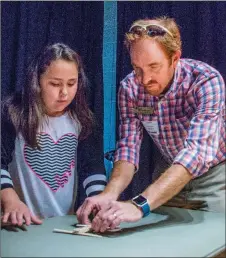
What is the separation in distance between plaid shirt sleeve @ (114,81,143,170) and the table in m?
0.20

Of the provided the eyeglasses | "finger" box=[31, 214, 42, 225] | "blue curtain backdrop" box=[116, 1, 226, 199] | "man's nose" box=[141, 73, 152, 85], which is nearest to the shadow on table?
"blue curtain backdrop" box=[116, 1, 226, 199]

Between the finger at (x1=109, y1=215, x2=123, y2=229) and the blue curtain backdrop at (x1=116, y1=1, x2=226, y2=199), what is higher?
the blue curtain backdrop at (x1=116, y1=1, x2=226, y2=199)

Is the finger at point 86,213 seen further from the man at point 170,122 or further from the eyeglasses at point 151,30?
the eyeglasses at point 151,30

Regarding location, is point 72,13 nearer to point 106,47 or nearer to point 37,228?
point 106,47

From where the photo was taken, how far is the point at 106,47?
157 centimetres

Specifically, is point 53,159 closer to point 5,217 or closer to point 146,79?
point 5,217

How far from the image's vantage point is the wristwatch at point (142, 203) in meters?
1.37

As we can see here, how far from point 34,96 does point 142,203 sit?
47cm

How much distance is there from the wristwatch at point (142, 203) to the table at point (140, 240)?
6 centimetres

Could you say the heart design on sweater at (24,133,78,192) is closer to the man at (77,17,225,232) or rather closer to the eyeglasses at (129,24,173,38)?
the man at (77,17,225,232)

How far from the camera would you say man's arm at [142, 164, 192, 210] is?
1.43m

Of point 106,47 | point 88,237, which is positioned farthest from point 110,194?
point 106,47

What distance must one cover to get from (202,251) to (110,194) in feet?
1.13

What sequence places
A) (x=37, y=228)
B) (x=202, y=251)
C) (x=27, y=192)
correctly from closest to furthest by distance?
(x=202, y=251), (x=37, y=228), (x=27, y=192)
